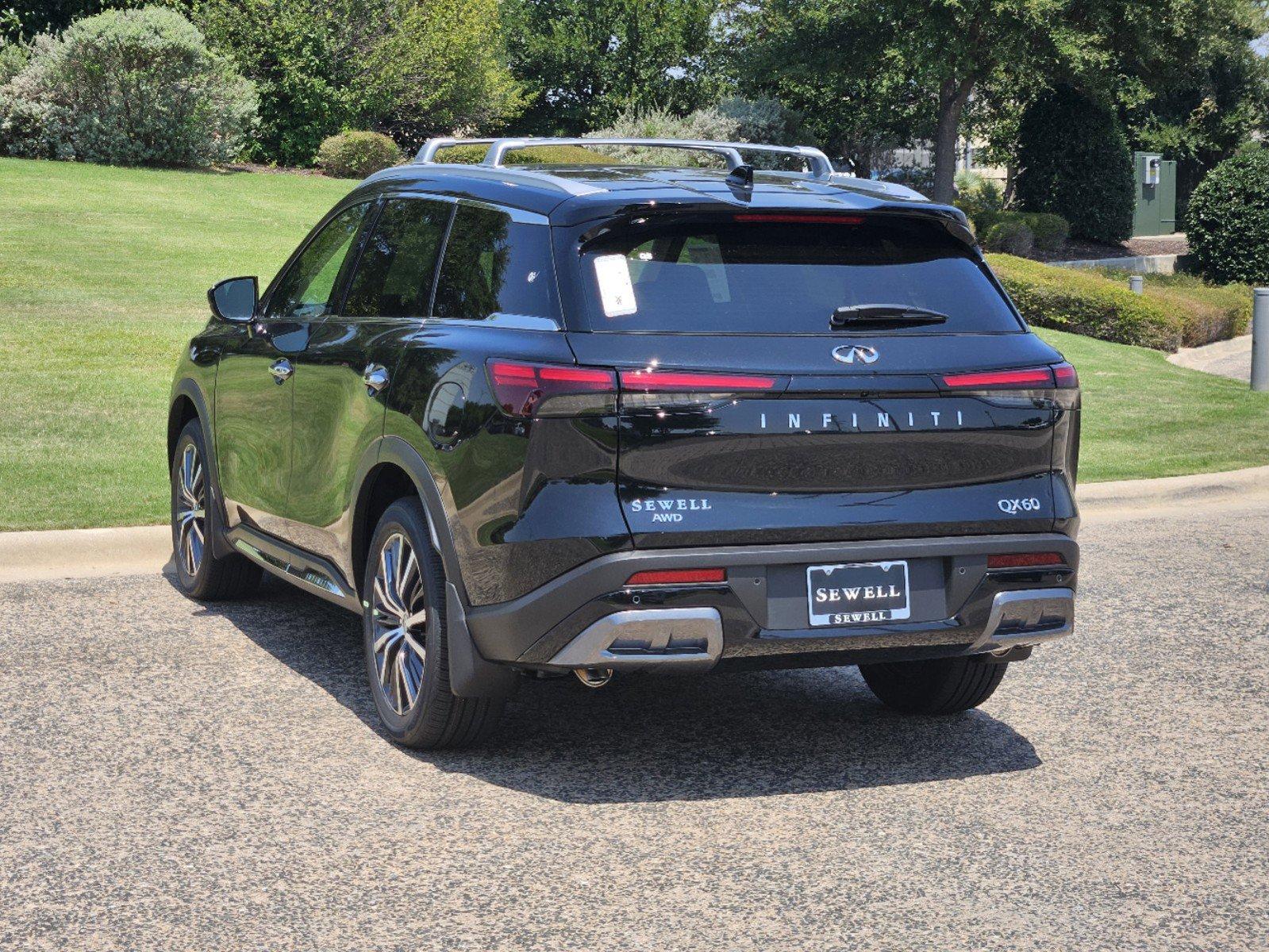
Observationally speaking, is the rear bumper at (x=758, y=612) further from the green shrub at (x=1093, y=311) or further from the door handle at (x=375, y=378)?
the green shrub at (x=1093, y=311)

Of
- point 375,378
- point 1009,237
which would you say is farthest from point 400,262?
point 1009,237

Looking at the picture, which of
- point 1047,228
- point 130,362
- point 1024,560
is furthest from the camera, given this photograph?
point 1047,228

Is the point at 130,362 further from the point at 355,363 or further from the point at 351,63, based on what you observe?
the point at 351,63

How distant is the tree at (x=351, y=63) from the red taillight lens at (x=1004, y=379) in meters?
32.6

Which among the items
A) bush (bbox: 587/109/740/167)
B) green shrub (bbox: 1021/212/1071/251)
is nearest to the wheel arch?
bush (bbox: 587/109/740/167)

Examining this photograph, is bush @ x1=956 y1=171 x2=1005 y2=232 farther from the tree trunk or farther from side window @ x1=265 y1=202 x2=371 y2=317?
side window @ x1=265 y1=202 x2=371 y2=317

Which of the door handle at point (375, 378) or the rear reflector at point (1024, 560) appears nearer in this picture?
the rear reflector at point (1024, 560)

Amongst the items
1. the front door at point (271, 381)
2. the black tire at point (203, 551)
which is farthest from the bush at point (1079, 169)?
the front door at point (271, 381)

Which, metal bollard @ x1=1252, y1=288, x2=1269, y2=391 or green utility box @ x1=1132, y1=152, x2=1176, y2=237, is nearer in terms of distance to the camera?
metal bollard @ x1=1252, y1=288, x2=1269, y2=391

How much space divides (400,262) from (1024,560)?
2.37m

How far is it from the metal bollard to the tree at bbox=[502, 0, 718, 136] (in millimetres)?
37174

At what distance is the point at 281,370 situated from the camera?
6.25 metres

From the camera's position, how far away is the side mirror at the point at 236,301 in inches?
260

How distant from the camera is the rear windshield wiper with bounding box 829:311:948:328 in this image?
16.0 ft
